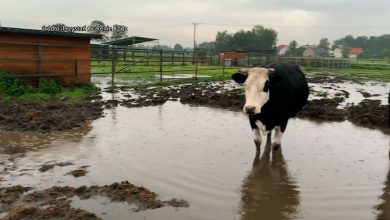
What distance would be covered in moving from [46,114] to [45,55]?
6138mm

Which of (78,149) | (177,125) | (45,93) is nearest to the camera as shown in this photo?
(78,149)

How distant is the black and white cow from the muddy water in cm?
54

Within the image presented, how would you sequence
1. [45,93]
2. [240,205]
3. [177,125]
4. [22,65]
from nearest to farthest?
1. [240,205]
2. [177,125]
3. [45,93]
4. [22,65]

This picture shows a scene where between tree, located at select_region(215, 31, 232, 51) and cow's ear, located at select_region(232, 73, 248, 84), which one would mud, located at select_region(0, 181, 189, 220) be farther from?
tree, located at select_region(215, 31, 232, 51)

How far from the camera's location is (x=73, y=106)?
399 inches

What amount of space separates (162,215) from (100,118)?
5.40 metres

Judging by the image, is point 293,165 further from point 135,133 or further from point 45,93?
point 45,93

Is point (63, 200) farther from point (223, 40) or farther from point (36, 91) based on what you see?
point (223, 40)

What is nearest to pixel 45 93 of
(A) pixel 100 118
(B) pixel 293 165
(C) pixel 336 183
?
(A) pixel 100 118

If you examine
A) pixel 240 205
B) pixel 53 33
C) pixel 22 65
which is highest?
pixel 53 33

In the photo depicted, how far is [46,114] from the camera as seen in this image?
8.75 meters

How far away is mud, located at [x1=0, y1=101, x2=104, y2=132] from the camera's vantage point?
7738 millimetres

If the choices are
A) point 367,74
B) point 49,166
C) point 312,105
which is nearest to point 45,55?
point 312,105

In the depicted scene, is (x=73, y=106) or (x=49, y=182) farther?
(x=73, y=106)
